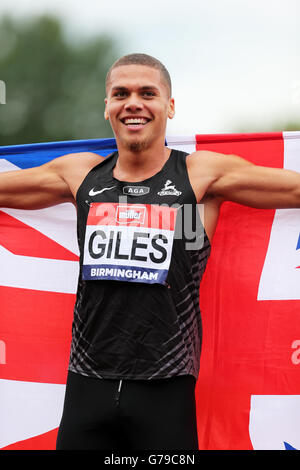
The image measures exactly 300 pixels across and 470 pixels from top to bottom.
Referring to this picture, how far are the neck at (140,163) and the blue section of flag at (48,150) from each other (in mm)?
637

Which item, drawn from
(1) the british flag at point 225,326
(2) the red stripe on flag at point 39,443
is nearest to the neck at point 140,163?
(1) the british flag at point 225,326

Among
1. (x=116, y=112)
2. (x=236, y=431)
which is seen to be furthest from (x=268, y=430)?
(x=116, y=112)

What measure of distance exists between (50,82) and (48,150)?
17.8 metres

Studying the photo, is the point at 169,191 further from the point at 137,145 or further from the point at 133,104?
the point at 133,104

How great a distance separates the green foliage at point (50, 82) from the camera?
65.1ft

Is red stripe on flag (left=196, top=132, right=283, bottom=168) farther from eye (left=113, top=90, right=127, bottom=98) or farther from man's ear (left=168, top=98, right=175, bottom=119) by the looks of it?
eye (left=113, top=90, right=127, bottom=98)

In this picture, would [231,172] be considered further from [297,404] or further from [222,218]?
[297,404]

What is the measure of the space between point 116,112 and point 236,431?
2.06m

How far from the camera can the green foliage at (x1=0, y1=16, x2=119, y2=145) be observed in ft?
65.1

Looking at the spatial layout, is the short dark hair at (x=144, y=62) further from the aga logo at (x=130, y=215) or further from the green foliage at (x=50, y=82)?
the green foliage at (x=50, y=82)

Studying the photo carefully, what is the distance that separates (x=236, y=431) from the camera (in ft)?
12.7

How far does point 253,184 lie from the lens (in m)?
3.31

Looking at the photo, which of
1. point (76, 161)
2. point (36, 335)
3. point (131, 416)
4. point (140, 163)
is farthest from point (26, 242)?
point (131, 416)

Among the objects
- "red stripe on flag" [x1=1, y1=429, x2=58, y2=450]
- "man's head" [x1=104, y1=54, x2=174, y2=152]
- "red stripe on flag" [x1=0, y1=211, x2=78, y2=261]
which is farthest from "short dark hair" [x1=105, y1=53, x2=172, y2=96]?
"red stripe on flag" [x1=1, y1=429, x2=58, y2=450]
